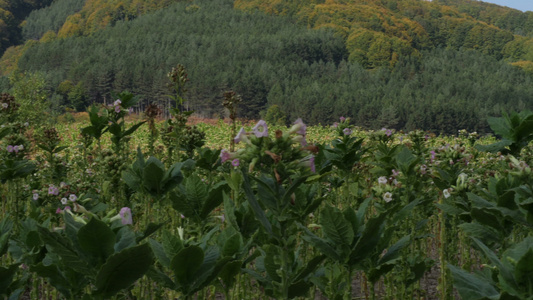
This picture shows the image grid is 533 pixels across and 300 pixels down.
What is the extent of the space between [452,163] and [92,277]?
3541mm

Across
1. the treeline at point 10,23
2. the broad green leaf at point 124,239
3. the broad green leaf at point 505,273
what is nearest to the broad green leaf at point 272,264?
the broad green leaf at point 124,239

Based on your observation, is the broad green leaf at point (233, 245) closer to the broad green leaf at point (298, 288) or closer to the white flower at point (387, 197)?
the broad green leaf at point (298, 288)

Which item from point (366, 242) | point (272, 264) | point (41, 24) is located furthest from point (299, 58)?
point (366, 242)

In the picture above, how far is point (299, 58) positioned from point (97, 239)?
136366 millimetres

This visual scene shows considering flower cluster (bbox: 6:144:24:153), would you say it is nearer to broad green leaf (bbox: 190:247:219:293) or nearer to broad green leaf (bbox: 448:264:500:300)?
broad green leaf (bbox: 190:247:219:293)

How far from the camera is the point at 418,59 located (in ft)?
452

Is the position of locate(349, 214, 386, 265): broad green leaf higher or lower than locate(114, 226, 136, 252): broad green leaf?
lower

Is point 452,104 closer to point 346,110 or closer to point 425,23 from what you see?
point 346,110

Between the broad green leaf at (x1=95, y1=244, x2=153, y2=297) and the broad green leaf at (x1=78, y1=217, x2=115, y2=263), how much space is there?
0.08 metres

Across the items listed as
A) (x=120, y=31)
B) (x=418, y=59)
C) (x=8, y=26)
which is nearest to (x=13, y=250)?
(x=418, y=59)

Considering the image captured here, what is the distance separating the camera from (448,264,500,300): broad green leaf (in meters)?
1.64

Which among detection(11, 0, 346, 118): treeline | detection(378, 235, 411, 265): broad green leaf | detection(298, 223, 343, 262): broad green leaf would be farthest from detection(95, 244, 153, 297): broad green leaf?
detection(11, 0, 346, 118): treeline

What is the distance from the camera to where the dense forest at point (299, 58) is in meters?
94.1

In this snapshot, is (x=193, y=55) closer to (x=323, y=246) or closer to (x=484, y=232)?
(x=484, y=232)
